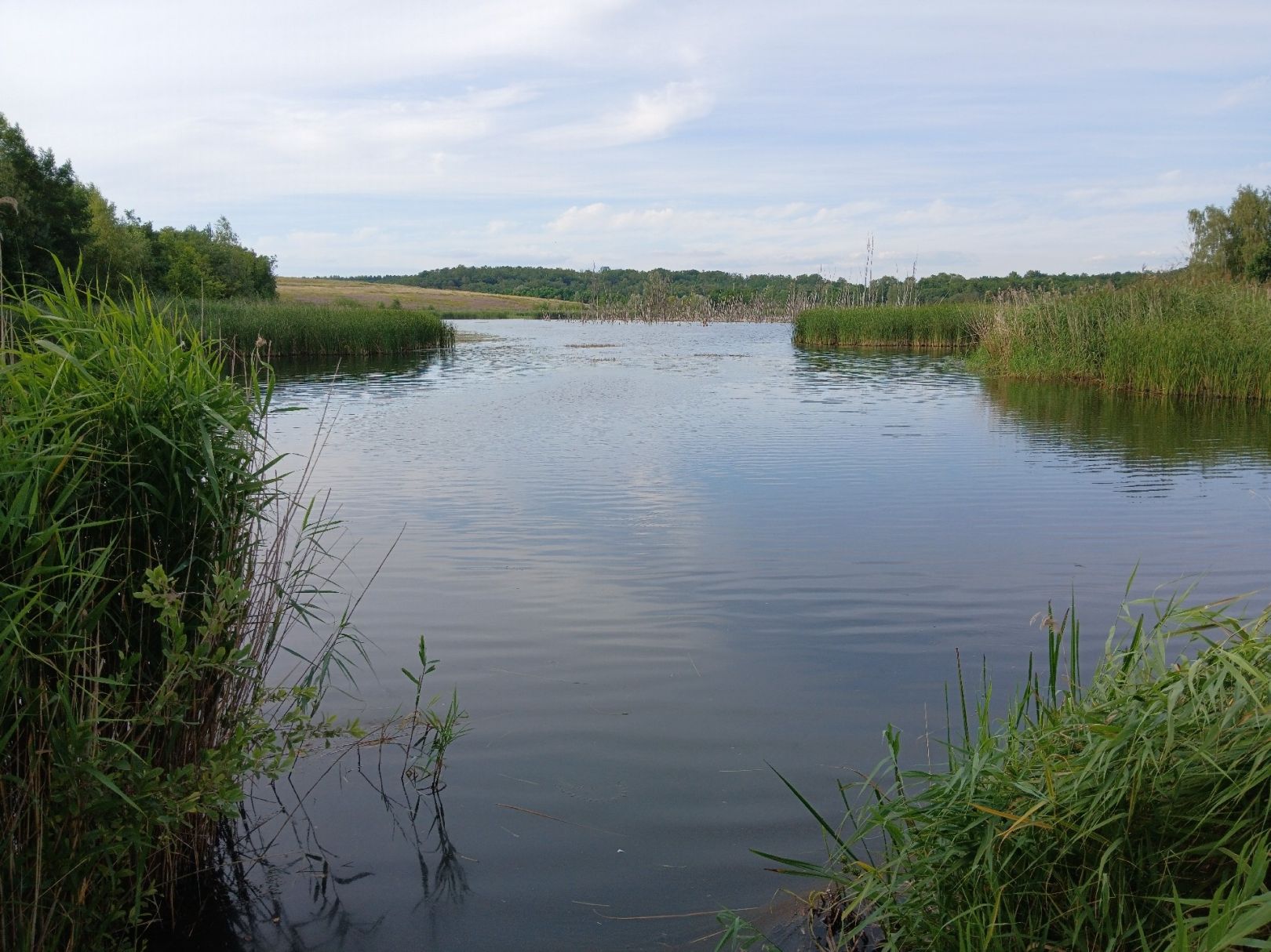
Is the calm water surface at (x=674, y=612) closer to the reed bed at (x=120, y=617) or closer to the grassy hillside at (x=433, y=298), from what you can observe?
the reed bed at (x=120, y=617)

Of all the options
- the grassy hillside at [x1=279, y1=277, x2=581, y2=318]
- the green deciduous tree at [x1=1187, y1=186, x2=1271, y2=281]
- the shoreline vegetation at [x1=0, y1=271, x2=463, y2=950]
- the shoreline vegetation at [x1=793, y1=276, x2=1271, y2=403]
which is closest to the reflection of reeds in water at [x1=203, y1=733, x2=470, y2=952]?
the shoreline vegetation at [x1=0, y1=271, x2=463, y2=950]

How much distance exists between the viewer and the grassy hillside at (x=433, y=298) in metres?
89.0

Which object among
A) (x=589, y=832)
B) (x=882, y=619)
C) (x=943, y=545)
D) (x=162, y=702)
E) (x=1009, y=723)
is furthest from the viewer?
(x=943, y=545)

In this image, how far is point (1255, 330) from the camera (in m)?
18.1

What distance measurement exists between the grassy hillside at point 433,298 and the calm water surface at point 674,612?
2711 inches

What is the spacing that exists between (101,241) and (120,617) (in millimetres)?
46165

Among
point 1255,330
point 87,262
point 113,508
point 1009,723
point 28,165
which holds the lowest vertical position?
point 1009,723

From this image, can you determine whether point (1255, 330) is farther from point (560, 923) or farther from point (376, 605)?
point (560, 923)

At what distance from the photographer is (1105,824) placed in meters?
2.56

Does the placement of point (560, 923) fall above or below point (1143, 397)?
below

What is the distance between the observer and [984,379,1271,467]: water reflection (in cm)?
1348

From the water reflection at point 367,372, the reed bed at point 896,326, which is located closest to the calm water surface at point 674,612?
the water reflection at point 367,372

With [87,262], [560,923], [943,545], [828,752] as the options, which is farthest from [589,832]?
[87,262]

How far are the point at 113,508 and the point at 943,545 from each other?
272 inches
